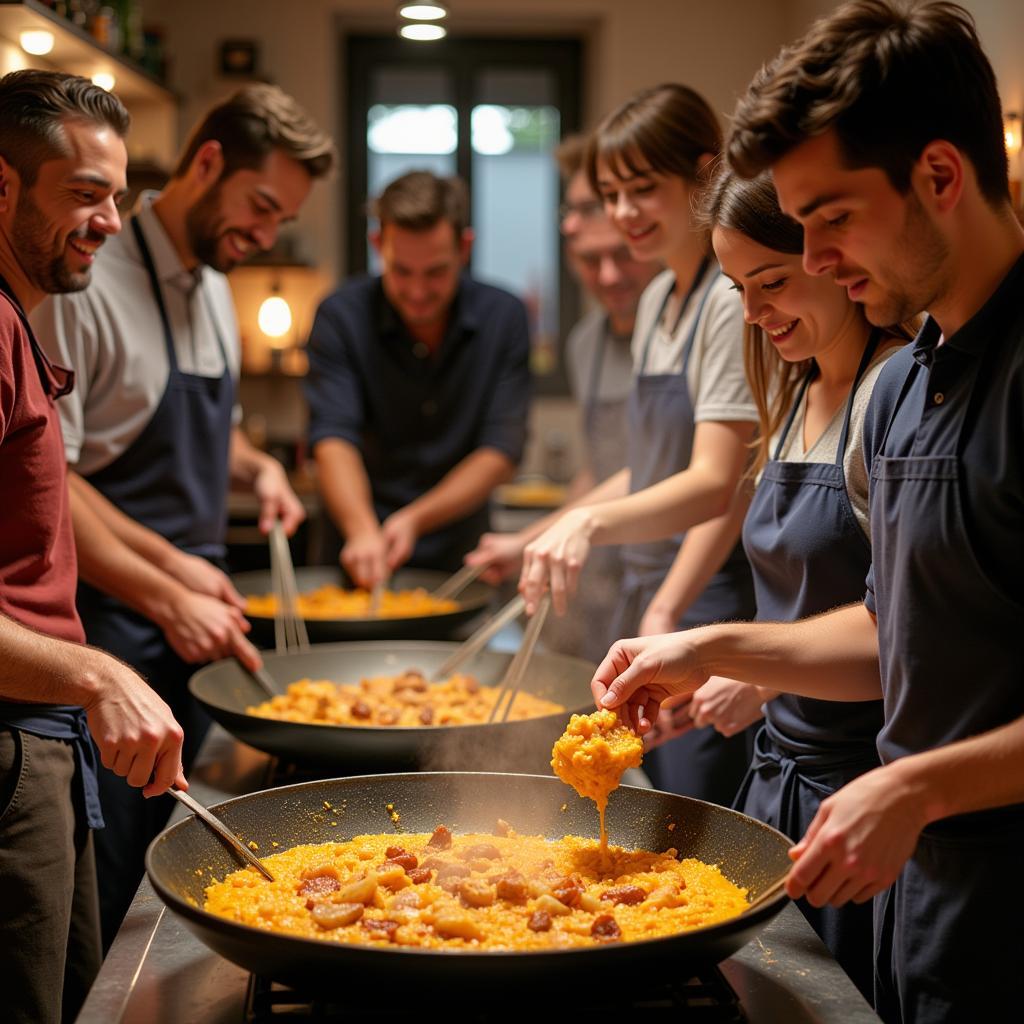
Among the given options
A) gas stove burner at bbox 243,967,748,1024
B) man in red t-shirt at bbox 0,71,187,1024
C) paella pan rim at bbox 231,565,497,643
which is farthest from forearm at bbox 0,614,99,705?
paella pan rim at bbox 231,565,497,643

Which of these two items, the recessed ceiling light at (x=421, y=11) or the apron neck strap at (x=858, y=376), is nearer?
the apron neck strap at (x=858, y=376)

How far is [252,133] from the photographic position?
8.91ft

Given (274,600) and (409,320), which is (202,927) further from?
(409,320)

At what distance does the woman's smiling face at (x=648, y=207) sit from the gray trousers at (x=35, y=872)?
1517mm

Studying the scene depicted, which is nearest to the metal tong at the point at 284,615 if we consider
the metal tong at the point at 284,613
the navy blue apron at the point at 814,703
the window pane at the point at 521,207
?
the metal tong at the point at 284,613

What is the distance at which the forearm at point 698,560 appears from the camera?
2.39 m

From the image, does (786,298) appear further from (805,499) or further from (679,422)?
(679,422)

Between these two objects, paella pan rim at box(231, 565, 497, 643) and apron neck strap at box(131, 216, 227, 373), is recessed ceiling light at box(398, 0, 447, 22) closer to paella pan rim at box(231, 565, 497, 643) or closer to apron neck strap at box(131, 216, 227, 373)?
apron neck strap at box(131, 216, 227, 373)

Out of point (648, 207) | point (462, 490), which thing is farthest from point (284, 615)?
point (648, 207)

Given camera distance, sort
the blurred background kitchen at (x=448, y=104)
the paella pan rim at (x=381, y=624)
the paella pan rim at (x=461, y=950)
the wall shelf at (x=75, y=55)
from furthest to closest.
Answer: the blurred background kitchen at (x=448, y=104) < the wall shelf at (x=75, y=55) < the paella pan rim at (x=381, y=624) < the paella pan rim at (x=461, y=950)

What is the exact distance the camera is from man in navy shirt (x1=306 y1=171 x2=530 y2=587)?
3775 millimetres

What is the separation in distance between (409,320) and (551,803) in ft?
8.16

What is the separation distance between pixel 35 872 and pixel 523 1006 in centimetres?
95

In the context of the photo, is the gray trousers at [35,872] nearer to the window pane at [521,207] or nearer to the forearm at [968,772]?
the forearm at [968,772]
